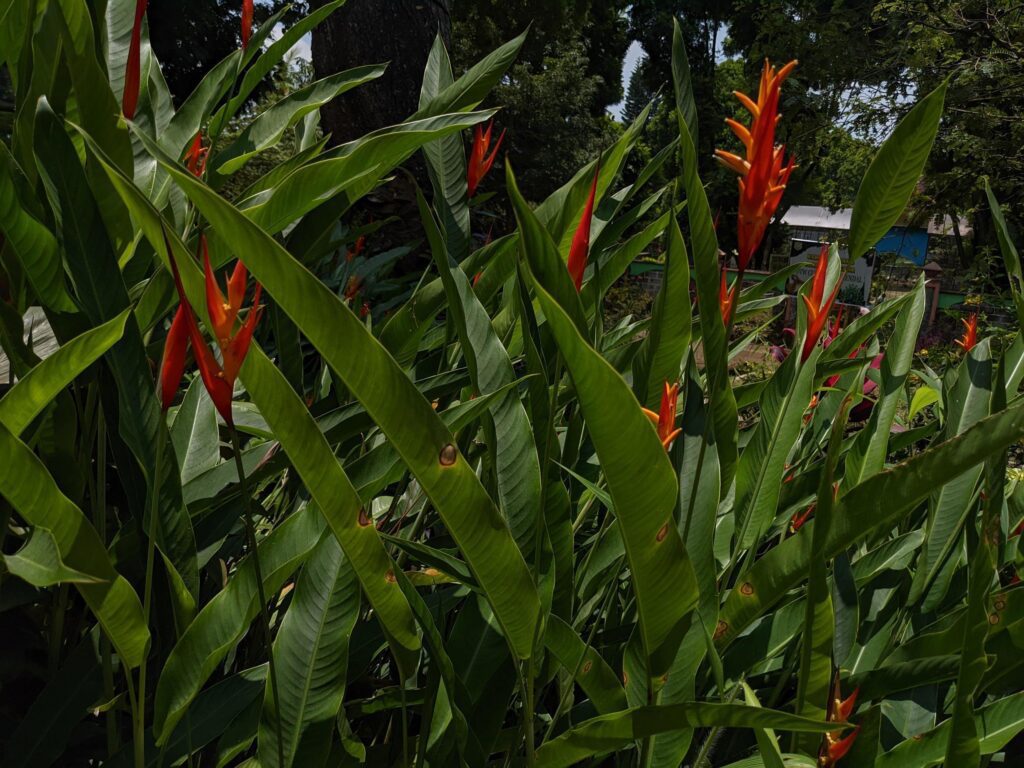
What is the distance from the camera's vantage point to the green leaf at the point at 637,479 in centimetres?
50

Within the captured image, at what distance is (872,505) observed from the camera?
1.97 feet

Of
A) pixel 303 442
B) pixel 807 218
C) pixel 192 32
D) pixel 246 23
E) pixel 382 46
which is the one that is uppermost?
pixel 192 32

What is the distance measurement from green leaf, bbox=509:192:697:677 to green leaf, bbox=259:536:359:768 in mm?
300

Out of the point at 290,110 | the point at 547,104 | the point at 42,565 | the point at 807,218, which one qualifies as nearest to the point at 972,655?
the point at 42,565

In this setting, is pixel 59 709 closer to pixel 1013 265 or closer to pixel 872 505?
pixel 872 505

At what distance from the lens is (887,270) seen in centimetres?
1077

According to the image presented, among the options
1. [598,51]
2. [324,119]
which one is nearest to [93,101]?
[324,119]

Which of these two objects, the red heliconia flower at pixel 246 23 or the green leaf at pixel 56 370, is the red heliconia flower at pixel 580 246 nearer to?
the green leaf at pixel 56 370

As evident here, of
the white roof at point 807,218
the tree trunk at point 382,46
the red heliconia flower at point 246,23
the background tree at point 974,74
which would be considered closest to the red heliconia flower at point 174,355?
the red heliconia flower at point 246,23

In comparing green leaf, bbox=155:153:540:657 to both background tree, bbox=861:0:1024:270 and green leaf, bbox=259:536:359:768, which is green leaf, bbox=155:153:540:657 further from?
background tree, bbox=861:0:1024:270

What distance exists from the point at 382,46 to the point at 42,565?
12.5 feet

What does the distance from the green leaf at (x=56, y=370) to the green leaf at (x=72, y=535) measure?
9 centimetres

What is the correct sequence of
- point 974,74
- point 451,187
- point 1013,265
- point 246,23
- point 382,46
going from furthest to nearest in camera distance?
point 974,74 < point 382,46 < point 246,23 < point 451,187 < point 1013,265

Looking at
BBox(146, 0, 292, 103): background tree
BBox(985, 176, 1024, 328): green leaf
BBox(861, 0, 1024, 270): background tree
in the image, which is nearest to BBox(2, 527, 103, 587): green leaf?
BBox(985, 176, 1024, 328): green leaf
